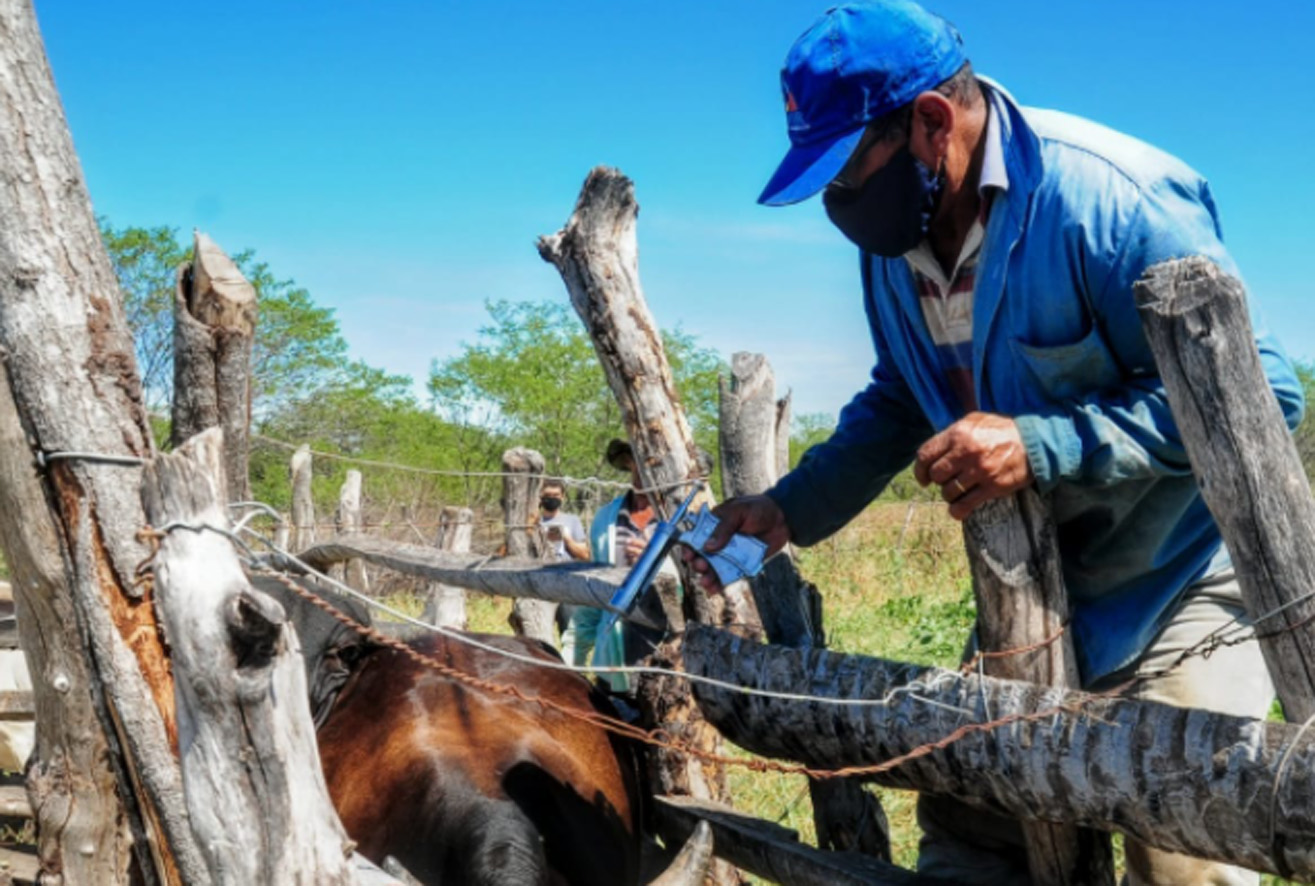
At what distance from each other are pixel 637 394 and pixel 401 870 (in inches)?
63.1

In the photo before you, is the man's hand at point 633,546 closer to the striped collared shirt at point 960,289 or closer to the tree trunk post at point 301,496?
the striped collared shirt at point 960,289

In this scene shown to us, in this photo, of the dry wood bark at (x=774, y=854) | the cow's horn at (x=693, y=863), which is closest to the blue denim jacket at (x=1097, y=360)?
the dry wood bark at (x=774, y=854)

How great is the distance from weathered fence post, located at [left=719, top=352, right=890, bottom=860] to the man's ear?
53.1 inches

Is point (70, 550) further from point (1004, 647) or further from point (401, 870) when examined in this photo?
point (1004, 647)

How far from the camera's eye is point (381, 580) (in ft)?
53.3

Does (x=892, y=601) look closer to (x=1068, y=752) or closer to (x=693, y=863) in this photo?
(x=693, y=863)

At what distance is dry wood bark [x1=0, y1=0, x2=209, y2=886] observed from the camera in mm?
2936

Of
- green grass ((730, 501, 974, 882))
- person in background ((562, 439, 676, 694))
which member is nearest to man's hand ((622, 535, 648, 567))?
person in background ((562, 439, 676, 694))

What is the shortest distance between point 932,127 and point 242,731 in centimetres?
173

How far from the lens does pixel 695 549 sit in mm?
3328

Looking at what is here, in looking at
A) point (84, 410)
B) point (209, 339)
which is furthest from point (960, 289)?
point (209, 339)

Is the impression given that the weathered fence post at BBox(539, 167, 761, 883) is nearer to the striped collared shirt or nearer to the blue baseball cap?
the striped collared shirt

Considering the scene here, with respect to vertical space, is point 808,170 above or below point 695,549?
above

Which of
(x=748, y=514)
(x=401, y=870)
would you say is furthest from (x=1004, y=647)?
(x=401, y=870)
